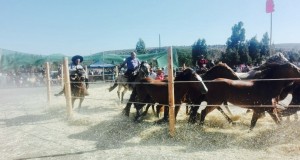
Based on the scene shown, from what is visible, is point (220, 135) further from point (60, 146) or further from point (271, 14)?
point (271, 14)

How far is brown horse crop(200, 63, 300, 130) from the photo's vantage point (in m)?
7.36

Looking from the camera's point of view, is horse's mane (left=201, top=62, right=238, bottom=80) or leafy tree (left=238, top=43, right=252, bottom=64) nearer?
horse's mane (left=201, top=62, right=238, bottom=80)

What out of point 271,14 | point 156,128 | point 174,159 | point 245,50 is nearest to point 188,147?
point 174,159

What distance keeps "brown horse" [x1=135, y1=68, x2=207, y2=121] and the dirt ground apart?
596 millimetres

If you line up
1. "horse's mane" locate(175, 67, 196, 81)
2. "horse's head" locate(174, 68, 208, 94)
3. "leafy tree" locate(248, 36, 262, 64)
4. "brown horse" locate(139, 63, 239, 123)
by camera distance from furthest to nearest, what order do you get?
"leafy tree" locate(248, 36, 262, 64) < "brown horse" locate(139, 63, 239, 123) < "horse's mane" locate(175, 67, 196, 81) < "horse's head" locate(174, 68, 208, 94)

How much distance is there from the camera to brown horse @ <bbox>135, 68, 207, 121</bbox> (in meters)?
7.92

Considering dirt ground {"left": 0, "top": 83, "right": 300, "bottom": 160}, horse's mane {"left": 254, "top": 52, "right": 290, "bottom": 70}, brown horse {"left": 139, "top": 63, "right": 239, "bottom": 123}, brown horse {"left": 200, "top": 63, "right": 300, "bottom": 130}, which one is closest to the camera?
dirt ground {"left": 0, "top": 83, "right": 300, "bottom": 160}

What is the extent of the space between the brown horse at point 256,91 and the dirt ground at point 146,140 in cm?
47

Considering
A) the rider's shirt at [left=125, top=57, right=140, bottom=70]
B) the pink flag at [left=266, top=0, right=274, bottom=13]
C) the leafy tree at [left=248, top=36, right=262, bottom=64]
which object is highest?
the pink flag at [left=266, top=0, right=274, bottom=13]

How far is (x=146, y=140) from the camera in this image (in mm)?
7055

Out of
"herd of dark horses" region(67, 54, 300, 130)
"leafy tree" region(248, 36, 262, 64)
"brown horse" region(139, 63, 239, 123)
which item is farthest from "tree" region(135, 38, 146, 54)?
"herd of dark horses" region(67, 54, 300, 130)

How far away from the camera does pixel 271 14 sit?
16203mm

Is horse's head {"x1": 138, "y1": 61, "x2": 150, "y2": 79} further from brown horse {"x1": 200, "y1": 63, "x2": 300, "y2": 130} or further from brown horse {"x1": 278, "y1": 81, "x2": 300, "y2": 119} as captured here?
brown horse {"x1": 278, "y1": 81, "x2": 300, "y2": 119}

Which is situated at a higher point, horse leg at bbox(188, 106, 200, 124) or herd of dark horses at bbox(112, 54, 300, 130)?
herd of dark horses at bbox(112, 54, 300, 130)
